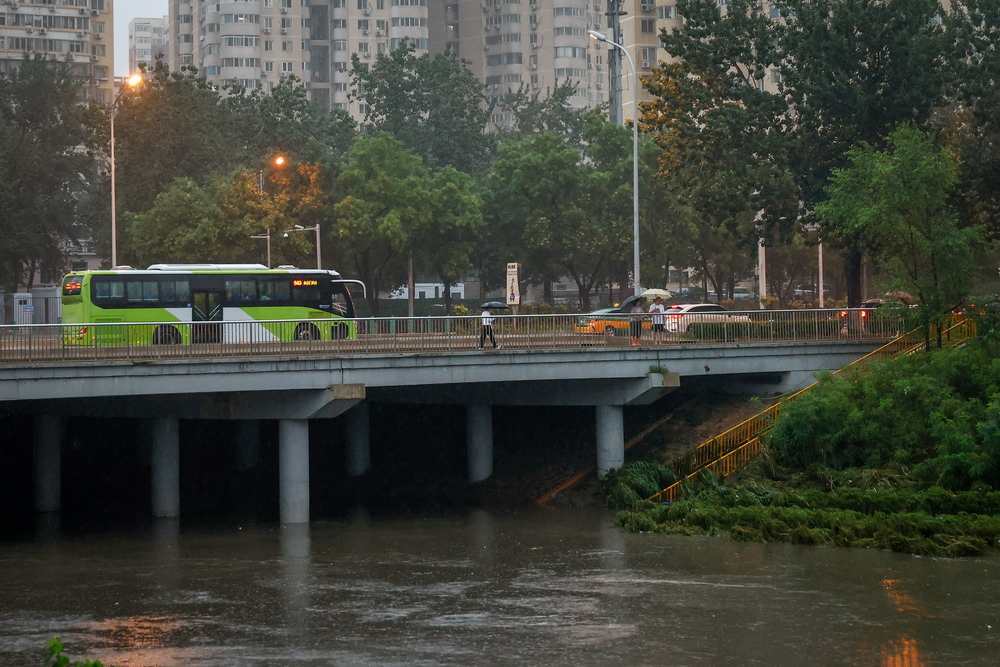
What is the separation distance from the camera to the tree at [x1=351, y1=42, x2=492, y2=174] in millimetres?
126938

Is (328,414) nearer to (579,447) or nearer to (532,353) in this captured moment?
(532,353)

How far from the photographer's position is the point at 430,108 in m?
134

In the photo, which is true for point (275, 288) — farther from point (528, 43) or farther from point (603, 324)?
point (528, 43)

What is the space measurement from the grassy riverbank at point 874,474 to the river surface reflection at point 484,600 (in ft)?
3.08

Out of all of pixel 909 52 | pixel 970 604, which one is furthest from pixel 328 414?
pixel 909 52

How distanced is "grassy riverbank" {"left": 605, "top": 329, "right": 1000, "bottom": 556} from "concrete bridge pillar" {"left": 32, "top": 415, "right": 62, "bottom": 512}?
50.8 ft

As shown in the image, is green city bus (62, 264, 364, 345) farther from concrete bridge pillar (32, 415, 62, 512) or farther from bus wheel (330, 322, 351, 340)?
bus wheel (330, 322, 351, 340)

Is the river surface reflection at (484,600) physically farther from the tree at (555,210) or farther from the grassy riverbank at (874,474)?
the tree at (555,210)

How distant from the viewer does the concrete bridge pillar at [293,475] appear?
35438mm

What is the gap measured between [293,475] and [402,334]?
462 cm

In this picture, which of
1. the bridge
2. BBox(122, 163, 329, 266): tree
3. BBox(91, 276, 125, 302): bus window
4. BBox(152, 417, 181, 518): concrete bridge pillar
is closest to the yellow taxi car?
the bridge

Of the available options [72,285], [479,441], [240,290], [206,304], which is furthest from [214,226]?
[479,441]

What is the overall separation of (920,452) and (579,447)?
11.2m

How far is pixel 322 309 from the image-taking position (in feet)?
149
